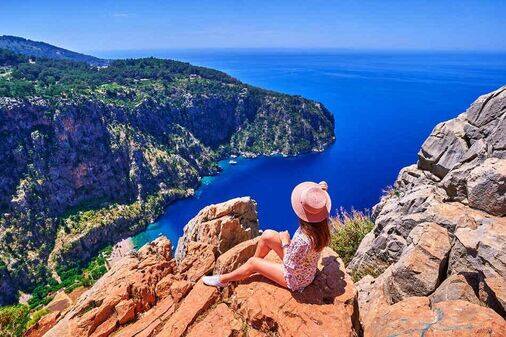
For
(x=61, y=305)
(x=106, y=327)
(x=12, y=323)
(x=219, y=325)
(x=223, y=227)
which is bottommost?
(x=61, y=305)

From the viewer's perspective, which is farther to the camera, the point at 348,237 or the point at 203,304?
the point at 348,237

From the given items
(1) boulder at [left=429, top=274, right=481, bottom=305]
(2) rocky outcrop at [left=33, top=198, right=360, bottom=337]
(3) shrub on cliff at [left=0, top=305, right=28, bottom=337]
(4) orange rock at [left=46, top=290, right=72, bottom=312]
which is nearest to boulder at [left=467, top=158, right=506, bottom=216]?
(1) boulder at [left=429, top=274, right=481, bottom=305]

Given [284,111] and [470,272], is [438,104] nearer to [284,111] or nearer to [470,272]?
[284,111]

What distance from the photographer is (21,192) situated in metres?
90.4

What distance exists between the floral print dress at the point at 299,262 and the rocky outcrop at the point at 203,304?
33 cm

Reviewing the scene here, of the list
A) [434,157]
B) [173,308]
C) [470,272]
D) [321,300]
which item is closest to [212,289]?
[173,308]

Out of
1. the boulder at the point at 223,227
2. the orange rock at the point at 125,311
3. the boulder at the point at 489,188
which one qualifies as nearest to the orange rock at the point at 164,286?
the orange rock at the point at 125,311

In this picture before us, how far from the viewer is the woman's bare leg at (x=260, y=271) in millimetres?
8883

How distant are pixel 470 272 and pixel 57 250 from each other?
313ft

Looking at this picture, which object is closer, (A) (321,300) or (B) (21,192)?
(A) (321,300)

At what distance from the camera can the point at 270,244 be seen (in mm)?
9500

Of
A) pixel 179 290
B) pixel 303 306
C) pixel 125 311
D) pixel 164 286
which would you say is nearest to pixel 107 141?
pixel 164 286

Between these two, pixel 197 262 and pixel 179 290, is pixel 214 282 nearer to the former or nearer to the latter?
pixel 179 290

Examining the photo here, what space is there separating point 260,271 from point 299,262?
3.89ft
